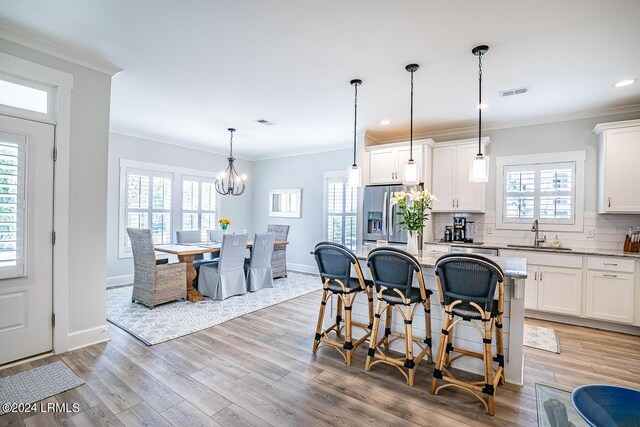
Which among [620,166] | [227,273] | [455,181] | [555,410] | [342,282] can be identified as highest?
Answer: [620,166]

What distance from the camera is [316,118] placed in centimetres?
467

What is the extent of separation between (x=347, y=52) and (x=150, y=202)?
4.79 meters

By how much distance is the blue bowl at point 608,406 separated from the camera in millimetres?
960

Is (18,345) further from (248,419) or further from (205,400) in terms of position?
(248,419)

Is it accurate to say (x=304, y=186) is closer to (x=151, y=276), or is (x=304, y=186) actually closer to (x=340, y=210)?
(x=340, y=210)

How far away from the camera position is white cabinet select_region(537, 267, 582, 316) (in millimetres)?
3719

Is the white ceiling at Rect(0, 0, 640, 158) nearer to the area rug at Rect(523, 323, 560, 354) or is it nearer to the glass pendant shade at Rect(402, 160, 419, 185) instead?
the glass pendant shade at Rect(402, 160, 419, 185)

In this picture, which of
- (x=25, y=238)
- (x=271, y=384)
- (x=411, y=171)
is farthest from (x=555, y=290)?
(x=25, y=238)

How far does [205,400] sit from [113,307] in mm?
2818

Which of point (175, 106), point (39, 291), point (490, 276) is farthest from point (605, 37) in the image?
point (39, 291)

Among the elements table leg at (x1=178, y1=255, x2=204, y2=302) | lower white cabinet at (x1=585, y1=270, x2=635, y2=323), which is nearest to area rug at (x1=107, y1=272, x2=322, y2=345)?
table leg at (x1=178, y1=255, x2=204, y2=302)

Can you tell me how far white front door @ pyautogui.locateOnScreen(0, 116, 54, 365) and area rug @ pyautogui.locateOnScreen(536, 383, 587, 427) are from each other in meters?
3.69

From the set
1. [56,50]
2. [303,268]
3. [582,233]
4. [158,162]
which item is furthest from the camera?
[303,268]

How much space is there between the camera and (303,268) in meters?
6.86
